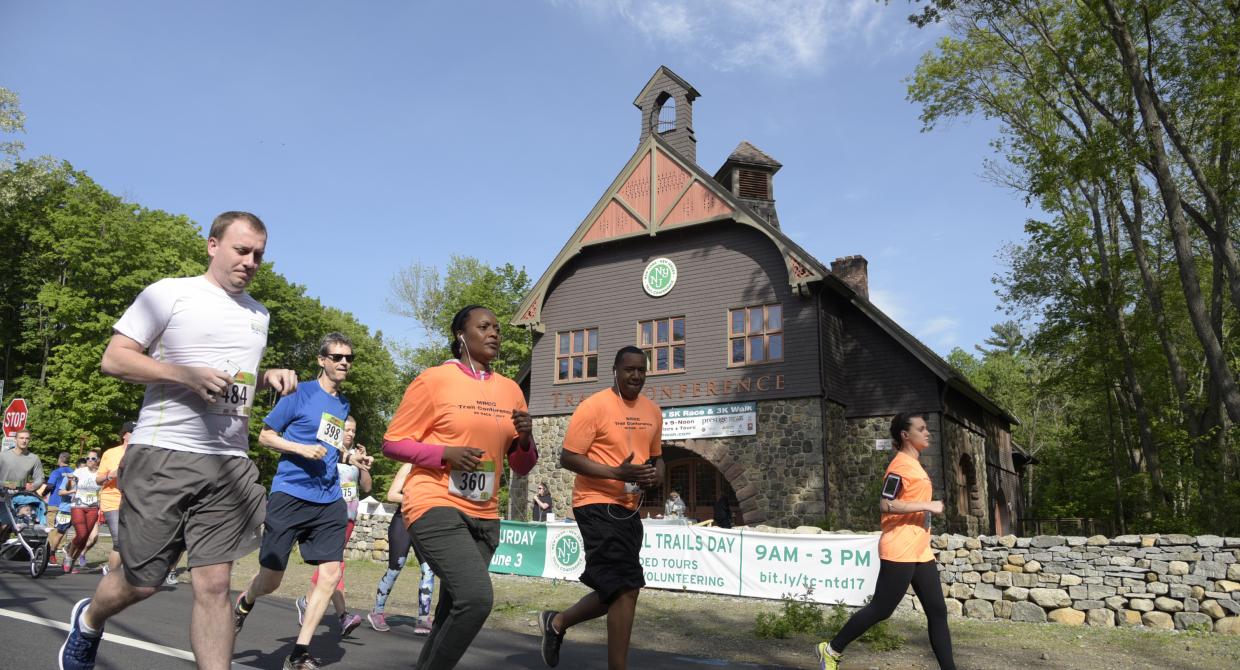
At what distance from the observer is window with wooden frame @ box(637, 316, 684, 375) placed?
23188 mm

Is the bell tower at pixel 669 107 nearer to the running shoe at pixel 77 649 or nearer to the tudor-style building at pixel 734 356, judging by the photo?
the tudor-style building at pixel 734 356

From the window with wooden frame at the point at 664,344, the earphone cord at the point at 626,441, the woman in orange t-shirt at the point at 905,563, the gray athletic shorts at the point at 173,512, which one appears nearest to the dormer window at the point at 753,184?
the window with wooden frame at the point at 664,344

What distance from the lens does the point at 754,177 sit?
2711 centimetres

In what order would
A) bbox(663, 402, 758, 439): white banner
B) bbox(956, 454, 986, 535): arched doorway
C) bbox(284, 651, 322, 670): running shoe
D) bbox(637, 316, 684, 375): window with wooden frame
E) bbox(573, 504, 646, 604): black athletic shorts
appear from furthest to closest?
bbox(637, 316, 684, 375): window with wooden frame, bbox(956, 454, 986, 535): arched doorway, bbox(663, 402, 758, 439): white banner, bbox(284, 651, 322, 670): running shoe, bbox(573, 504, 646, 604): black athletic shorts

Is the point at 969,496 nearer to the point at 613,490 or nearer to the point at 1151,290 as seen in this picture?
the point at 1151,290

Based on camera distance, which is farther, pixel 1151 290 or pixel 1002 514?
pixel 1002 514

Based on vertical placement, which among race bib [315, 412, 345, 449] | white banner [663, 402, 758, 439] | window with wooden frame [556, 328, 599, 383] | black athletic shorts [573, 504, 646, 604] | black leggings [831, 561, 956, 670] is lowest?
black leggings [831, 561, 956, 670]

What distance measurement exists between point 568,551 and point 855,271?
16337 mm

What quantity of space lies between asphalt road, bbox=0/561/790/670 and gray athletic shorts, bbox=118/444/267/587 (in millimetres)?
2082

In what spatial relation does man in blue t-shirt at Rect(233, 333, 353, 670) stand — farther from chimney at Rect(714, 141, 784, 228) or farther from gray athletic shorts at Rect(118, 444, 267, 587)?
chimney at Rect(714, 141, 784, 228)

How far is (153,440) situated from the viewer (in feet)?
11.1

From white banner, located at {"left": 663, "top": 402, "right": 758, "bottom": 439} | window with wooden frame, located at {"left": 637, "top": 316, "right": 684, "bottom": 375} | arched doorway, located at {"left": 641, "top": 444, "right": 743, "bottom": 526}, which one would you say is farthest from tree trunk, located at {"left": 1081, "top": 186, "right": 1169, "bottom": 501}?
window with wooden frame, located at {"left": 637, "top": 316, "right": 684, "bottom": 375}

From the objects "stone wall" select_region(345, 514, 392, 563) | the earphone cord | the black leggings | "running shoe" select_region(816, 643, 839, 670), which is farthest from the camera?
"stone wall" select_region(345, 514, 392, 563)

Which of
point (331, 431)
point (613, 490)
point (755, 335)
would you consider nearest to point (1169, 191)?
point (755, 335)
